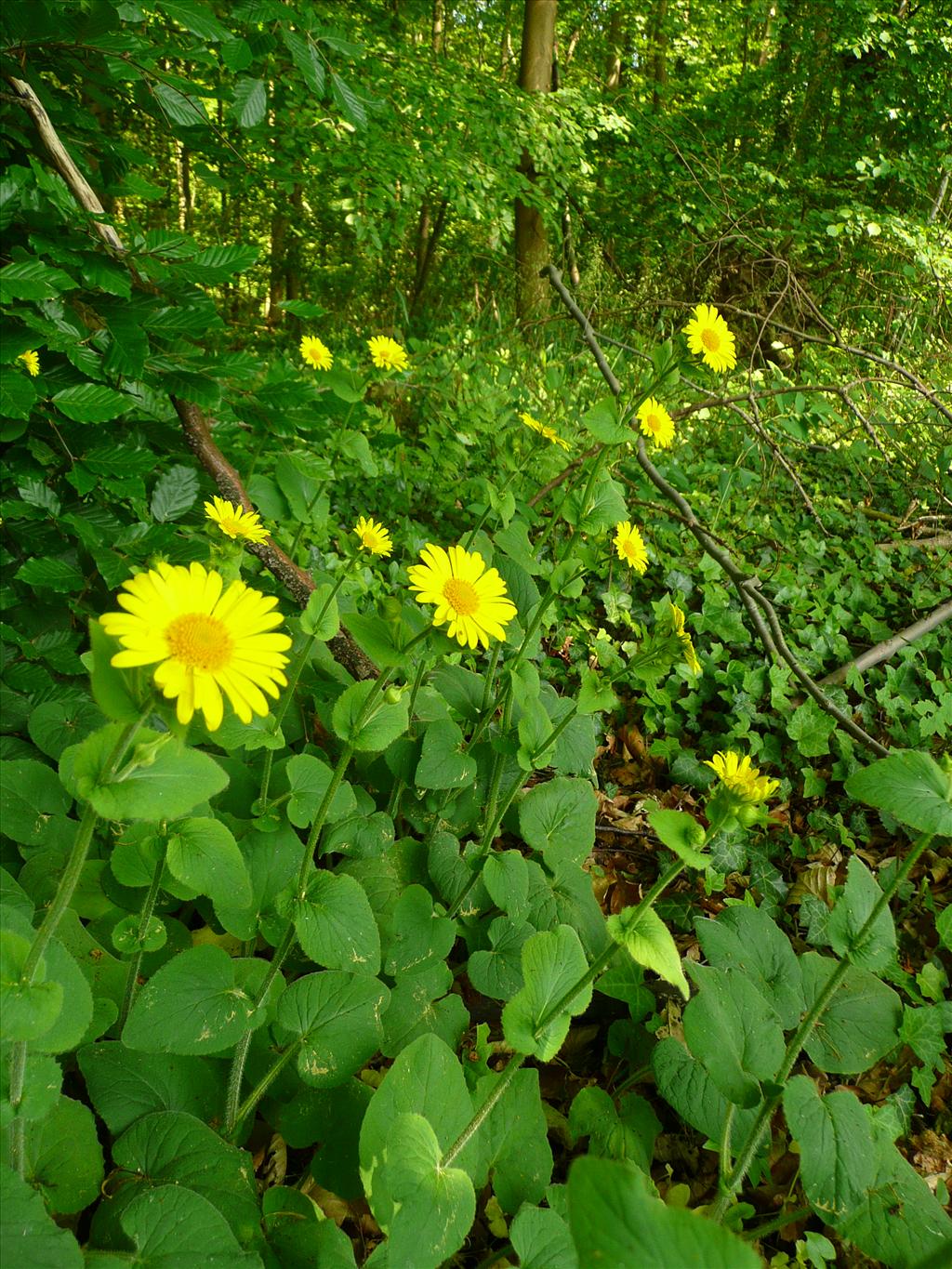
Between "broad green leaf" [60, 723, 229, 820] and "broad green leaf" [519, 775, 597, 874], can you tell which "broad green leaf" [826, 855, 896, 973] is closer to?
"broad green leaf" [519, 775, 597, 874]

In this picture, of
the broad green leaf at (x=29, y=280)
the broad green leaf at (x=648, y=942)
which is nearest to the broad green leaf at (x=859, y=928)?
the broad green leaf at (x=648, y=942)

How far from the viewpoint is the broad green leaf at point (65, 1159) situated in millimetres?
1069

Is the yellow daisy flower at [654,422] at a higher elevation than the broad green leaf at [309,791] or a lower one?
higher

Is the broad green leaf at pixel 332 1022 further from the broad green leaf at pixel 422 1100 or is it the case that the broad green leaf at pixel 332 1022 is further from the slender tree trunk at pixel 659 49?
the slender tree trunk at pixel 659 49

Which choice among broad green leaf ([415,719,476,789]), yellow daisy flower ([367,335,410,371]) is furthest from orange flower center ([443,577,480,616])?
yellow daisy flower ([367,335,410,371])

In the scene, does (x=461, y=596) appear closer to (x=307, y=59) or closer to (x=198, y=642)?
(x=198, y=642)

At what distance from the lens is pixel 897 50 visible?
302 inches

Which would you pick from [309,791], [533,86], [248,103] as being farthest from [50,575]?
[533,86]

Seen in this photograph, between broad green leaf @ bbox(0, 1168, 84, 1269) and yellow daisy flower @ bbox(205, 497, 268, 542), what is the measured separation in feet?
3.42

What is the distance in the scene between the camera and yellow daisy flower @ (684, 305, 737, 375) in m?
1.73

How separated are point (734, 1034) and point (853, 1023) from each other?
1.26 feet

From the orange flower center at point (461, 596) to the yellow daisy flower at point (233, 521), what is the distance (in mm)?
467

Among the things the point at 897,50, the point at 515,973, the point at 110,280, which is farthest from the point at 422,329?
the point at 515,973

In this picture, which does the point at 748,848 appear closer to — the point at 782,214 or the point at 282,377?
the point at 282,377
